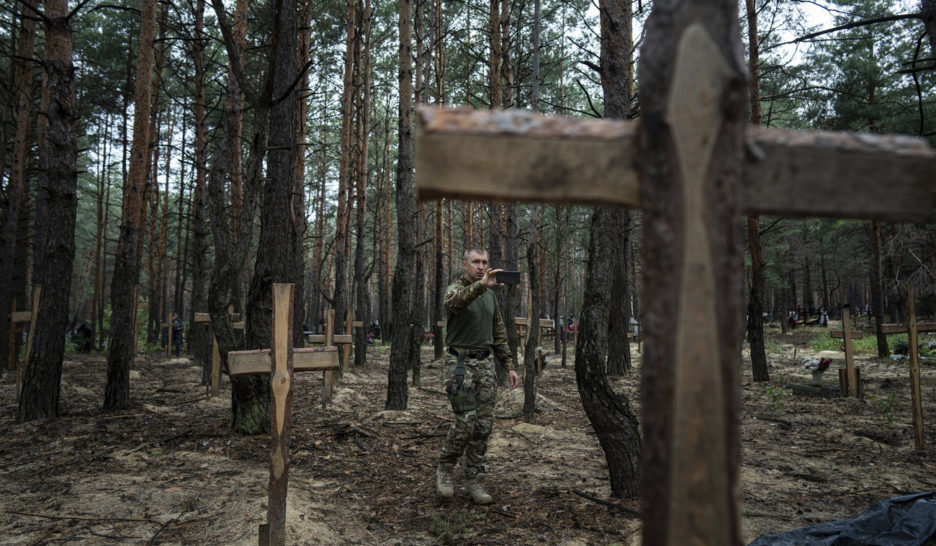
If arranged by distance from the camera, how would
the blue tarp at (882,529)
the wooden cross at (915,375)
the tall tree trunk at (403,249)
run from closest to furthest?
1. the blue tarp at (882,529)
2. the wooden cross at (915,375)
3. the tall tree trunk at (403,249)

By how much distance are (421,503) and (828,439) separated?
16.2 ft

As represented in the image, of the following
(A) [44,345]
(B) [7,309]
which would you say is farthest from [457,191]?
(B) [7,309]

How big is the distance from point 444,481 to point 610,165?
3.66 metres

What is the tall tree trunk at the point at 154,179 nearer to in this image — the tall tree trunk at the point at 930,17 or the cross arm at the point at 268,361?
the cross arm at the point at 268,361

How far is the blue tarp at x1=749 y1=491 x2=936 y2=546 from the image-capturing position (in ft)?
9.20

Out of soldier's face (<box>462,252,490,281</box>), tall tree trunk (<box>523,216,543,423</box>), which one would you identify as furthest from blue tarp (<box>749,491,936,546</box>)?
tall tree trunk (<box>523,216,543,423</box>)

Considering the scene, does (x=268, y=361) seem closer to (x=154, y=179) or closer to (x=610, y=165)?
(x=610, y=165)

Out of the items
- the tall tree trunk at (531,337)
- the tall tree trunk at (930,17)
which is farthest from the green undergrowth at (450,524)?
the tall tree trunk at (930,17)

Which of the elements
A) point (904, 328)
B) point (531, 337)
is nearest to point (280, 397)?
point (531, 337)

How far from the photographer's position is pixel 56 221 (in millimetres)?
6383

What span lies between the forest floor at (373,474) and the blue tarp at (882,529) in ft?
1.36

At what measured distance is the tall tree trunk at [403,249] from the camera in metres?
7.54

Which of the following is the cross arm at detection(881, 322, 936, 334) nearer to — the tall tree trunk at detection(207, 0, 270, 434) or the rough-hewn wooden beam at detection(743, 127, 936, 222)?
the rough-hewn wooden beam at detection(743, 127, 936, 222)

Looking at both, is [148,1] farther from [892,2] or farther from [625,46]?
[892,2]
